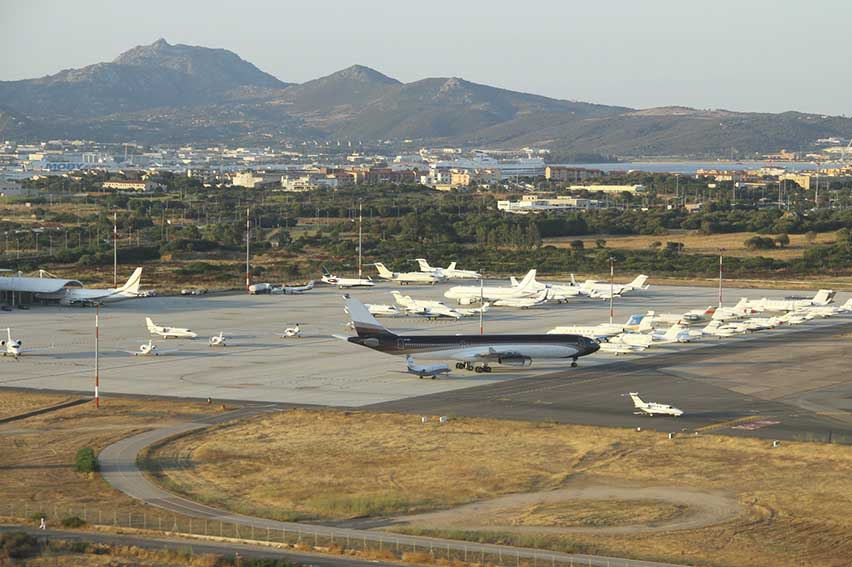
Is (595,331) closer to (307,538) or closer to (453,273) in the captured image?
(307,538)

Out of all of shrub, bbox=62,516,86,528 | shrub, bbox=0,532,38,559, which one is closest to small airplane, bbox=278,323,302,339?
shrub, bbox=62,516,86,528

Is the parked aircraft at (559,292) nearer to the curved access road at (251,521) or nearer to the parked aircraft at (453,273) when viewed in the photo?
the parked aircraft at (453,273)

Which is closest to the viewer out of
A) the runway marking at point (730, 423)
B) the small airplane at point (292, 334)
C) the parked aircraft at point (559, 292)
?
the runway marking at point (730, 423)

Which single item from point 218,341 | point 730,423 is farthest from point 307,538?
point 218,341

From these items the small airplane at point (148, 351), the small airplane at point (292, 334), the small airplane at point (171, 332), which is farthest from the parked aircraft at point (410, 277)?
the small airplane at point (148, 351)

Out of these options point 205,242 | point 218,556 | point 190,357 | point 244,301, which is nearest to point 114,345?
point 190,357

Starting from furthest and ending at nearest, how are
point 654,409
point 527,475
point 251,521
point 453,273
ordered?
point 453,273, point 654,409, point 527,475, point 251,521

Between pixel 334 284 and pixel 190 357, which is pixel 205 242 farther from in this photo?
pixel 190 357

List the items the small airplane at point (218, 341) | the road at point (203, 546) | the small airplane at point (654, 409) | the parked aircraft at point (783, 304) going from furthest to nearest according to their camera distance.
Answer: the parked aircraft at point (783, 304), the small airplane at point (218, 341), the small airplane at point (654, 409), the road at point (203, 546)
